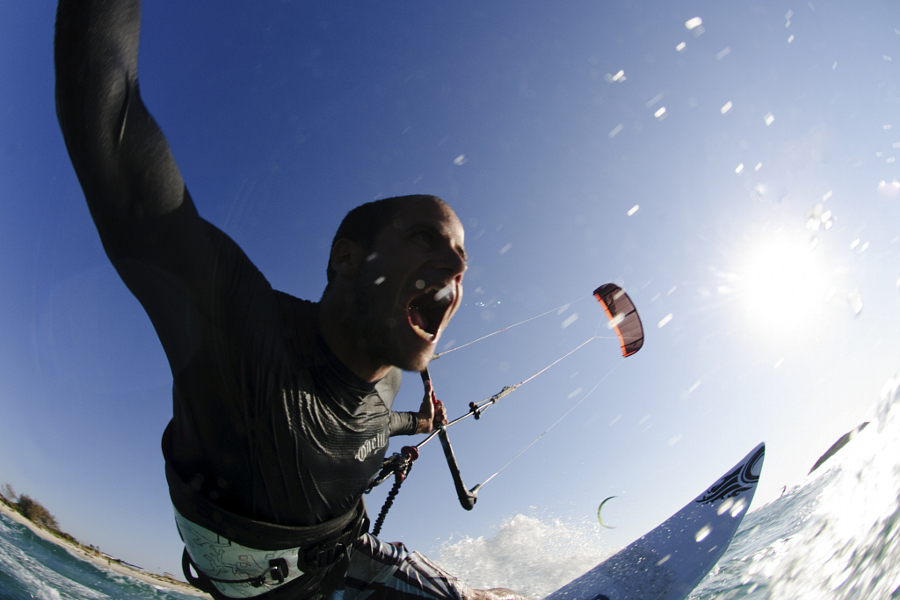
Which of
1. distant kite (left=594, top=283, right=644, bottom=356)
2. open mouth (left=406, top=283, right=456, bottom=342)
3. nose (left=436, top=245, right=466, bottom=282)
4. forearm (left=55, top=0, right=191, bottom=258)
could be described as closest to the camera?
forearm (left=55, top=0, right=191, bottom=258)

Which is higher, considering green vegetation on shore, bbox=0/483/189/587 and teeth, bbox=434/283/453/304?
teeth, bbox=434/283/453/304

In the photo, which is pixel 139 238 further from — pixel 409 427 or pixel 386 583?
pixel 386 583

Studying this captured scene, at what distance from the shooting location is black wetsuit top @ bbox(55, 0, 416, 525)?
0.62 meters

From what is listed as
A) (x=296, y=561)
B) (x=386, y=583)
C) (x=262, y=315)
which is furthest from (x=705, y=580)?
(x=262, y=315)

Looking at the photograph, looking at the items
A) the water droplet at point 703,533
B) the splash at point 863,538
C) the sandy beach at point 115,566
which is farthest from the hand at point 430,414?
the water droplet at point 703,533

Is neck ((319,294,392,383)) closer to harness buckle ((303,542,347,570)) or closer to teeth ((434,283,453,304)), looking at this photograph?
teeth ((434,283,453,304))

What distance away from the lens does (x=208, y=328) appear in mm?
883

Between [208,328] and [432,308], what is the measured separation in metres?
0.77

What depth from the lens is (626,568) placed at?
160 inches

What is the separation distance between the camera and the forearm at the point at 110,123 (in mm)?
594

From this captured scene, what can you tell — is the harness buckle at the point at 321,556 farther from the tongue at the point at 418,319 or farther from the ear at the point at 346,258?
the ear at the point at 346,258

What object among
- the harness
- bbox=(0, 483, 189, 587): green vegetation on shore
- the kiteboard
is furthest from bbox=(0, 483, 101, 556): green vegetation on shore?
the kiteboard

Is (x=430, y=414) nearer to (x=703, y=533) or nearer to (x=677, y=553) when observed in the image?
(x=677, y=553)

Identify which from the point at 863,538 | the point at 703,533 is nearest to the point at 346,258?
the point at 863,538
